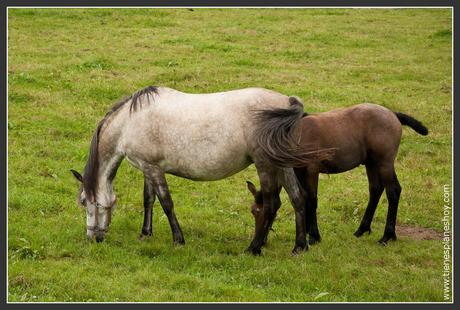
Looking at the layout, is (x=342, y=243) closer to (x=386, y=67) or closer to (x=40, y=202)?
(x=40, y=202)

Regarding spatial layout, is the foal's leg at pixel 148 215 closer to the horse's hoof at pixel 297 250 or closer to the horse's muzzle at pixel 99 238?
the horse's muzzle at pixel 99 238

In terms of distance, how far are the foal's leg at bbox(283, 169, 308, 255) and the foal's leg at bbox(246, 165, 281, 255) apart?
0.77ft

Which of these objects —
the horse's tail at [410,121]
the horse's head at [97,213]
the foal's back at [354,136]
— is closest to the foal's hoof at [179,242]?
the horse's head at [97,213]

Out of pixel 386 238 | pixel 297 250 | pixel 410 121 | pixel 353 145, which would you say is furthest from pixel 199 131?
pixel 410 121

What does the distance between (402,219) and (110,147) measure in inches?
212

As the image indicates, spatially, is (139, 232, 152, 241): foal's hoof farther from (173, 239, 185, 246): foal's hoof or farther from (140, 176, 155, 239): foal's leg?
(173, 239, 185, 246): foal's hoof

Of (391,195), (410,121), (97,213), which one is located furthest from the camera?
(410,121)

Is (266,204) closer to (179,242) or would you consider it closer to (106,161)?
(179,242)

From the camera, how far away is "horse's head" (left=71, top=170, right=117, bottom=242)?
34.8 feet

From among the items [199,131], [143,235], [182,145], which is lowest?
[143,235]

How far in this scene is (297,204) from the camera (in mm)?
10117

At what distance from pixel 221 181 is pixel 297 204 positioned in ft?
13.1

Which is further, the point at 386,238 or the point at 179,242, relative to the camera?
the point at 386,238

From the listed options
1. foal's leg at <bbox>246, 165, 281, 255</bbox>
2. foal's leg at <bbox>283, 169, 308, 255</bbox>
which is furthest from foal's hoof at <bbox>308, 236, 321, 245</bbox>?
foal's leg at <bbox>246, 165, 281, 255</bbox>
